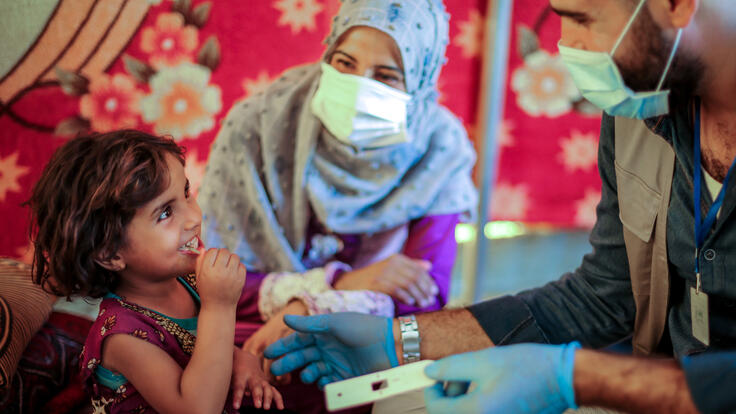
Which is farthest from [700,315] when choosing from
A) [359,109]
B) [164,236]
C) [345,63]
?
[164,236]

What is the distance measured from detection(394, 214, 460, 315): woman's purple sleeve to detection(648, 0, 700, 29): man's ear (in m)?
0.80

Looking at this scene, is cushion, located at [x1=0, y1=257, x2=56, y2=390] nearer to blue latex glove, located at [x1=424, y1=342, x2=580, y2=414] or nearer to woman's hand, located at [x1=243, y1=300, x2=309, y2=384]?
woman's hand, located at [x1=243, y1=300, x2=309, y2=384]

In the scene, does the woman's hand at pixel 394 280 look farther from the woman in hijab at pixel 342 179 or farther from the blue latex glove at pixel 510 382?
the blue latex glove at pixel 510 382

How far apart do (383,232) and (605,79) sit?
0.75 meters

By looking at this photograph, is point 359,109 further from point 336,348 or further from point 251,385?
point 251,385

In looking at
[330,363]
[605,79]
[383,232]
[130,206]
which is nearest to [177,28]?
[130,206]

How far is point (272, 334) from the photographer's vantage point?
1.54m

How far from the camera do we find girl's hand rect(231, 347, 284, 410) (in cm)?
124

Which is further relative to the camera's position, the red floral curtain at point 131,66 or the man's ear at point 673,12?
the red floral curtain at point 131,66

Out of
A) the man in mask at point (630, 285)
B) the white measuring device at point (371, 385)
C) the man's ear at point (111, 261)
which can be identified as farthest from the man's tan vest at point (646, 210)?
the man's ear at point (111, 261)

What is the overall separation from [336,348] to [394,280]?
1.01 feet

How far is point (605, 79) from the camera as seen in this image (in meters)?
1.22

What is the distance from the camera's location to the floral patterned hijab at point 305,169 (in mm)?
1623

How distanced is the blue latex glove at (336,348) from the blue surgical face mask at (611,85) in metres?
0.68
